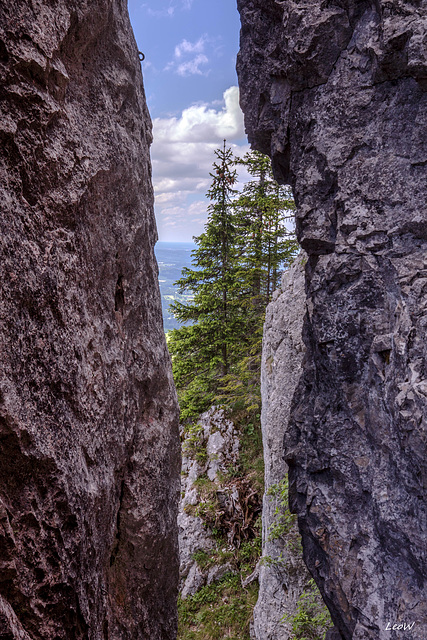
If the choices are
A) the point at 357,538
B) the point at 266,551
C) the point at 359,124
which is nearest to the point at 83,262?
the point at 359,124

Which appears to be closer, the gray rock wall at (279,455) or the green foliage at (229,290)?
the gray rock wall at (279,455)

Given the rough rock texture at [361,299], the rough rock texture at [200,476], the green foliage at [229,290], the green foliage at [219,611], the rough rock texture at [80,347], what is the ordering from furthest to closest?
the green foliage at [229,290] → the rough rock texture at [200,476] → the green foliage at [219,611] → the rough rock texture at [361,299] → the rough rock texture at [80,347]

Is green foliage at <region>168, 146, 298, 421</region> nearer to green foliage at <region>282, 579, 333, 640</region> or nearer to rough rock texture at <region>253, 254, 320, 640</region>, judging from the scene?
rough rock texture at <region>253, 254, 320, 640</region>

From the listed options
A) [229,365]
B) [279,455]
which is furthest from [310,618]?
[229,365]

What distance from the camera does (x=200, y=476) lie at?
1304 centimetres

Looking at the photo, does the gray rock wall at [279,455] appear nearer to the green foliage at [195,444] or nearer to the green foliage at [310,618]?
the green foliage at [310,618]

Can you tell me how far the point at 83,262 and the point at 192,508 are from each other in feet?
35.1

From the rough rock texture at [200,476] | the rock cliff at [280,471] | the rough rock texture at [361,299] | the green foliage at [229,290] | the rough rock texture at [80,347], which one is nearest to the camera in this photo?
the rough rock texture at [80,347]

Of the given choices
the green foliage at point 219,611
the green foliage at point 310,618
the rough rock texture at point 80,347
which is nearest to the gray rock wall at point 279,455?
the green foliage at point 310,618

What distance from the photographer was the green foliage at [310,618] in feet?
23.5

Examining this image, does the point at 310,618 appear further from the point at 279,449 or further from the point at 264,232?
the point at 264,232

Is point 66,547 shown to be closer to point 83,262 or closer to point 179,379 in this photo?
point 83,262

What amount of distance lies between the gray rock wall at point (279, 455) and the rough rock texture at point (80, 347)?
354cm

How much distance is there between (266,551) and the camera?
8703 millimetres
